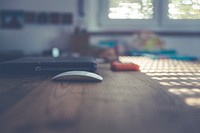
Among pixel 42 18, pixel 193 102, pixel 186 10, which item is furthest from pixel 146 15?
pixel 193 102

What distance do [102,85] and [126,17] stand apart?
178cm

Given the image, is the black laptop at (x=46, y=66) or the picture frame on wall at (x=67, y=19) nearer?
Answer: the black laptop at (x=46, y=66)

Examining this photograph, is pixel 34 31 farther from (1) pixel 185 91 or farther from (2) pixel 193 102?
(2) pixel 193 102

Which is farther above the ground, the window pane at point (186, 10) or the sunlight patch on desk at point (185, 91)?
the window pane at point (186, 10)

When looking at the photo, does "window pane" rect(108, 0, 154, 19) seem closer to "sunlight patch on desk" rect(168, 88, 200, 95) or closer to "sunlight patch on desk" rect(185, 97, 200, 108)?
"sunlight patch on desk" rect(168, 88, 200, 95)

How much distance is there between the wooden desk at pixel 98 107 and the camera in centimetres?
45

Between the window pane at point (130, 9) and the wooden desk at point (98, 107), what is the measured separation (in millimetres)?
1700

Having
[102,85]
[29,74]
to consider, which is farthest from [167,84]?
[29,74]

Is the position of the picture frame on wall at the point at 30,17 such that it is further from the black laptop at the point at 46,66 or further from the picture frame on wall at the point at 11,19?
the black laptop at the point at 46,66

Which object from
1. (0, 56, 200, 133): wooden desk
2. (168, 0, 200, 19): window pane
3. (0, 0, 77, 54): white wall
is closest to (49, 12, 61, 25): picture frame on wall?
(0, 0, 77, 54): white wall

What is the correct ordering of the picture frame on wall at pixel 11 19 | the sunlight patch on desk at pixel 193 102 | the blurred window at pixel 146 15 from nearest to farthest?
1. the sunlight patch on desk at pixel 193 102
2. the picture frame on wall at pixel 11 19
3. the blurred window at pixel 146 15

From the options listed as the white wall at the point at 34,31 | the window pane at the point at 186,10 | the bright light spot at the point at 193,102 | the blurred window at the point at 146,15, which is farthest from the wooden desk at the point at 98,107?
the window pane at the point at 186,10

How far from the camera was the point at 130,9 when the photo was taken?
8.35 feet

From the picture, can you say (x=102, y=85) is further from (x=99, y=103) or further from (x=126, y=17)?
(x=126, y=17)
